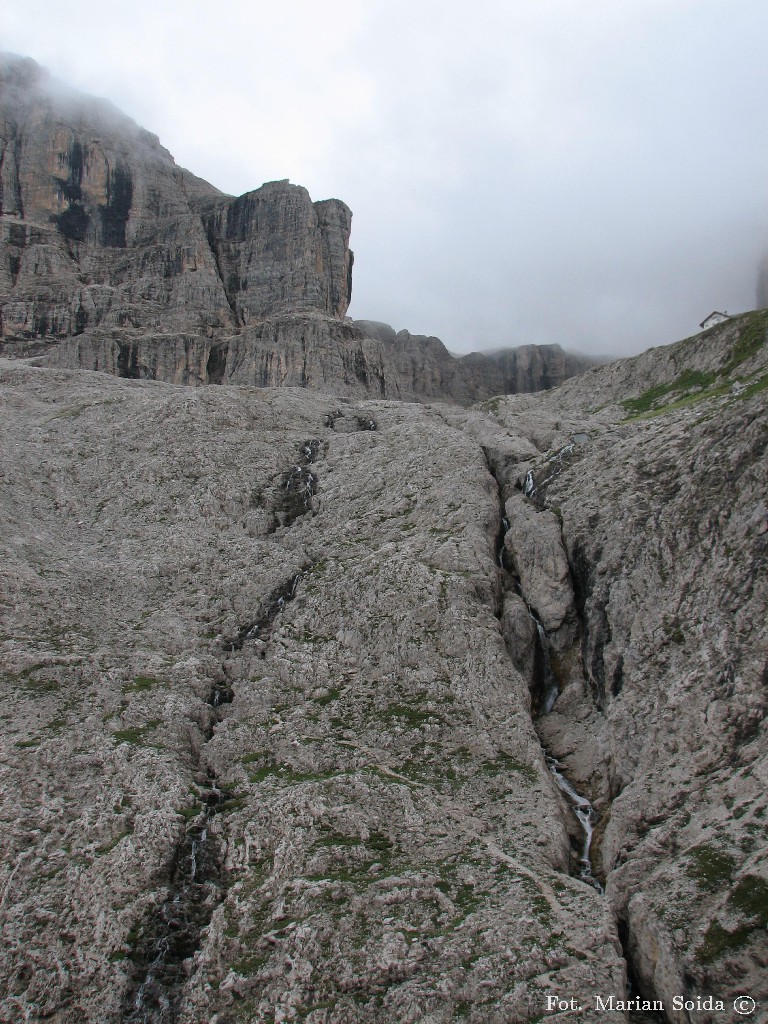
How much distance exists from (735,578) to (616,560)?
27.8 ft

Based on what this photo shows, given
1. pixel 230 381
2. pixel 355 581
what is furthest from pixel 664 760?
pixel 230 381

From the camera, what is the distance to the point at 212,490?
179ft

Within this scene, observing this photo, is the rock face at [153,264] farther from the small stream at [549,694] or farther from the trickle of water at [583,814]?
the trickle of water at [583,814]

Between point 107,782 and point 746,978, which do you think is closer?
point 746,978

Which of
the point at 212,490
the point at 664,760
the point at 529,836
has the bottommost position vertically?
the point at 529,836

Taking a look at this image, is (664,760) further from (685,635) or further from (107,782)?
(107,782)

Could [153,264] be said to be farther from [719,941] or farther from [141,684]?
[719,941]

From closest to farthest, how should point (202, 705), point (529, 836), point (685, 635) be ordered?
point (529, 836) → point (685, 635) → point (202, 705)

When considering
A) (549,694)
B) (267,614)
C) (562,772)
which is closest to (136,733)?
(267,614)

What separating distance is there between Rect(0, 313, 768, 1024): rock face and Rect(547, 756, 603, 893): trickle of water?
42cm

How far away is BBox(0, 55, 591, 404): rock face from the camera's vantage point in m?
109

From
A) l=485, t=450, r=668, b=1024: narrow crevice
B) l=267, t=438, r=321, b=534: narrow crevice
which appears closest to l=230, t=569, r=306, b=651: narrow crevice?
l=267, t=438, r=321, b=534: narrow crevice

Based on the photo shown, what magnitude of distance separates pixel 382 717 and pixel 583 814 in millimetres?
10481

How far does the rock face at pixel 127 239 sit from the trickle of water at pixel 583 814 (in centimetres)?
10163
